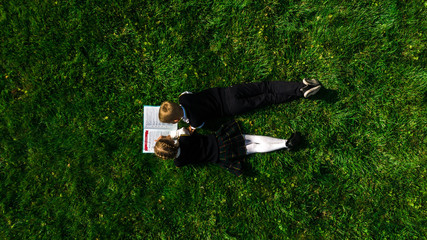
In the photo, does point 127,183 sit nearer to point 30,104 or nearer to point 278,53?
point 30,104

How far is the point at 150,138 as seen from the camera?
4.52 m

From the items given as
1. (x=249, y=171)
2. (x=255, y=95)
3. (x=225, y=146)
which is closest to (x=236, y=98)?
(x=255, y=95)

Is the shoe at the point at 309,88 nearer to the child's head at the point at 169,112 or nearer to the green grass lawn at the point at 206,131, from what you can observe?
the green grass lawn at the point at 206,131

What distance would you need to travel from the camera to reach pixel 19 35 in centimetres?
464

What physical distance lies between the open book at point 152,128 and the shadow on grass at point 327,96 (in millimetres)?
3063

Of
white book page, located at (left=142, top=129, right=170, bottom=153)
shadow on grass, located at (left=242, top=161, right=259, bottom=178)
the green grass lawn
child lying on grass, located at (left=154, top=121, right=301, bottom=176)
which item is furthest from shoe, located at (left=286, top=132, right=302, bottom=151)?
white book page, located at (left=142, top=129, right=170, bottom=153)

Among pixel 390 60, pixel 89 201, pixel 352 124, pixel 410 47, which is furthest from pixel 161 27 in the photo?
pixel 410 47

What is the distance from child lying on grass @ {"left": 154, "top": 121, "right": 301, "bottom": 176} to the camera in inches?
155

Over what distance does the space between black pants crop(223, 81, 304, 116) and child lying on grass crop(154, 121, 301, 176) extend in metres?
0.39

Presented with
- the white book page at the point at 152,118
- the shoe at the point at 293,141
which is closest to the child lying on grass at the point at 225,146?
the shoe at the point at 293,141

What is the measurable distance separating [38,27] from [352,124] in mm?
6992

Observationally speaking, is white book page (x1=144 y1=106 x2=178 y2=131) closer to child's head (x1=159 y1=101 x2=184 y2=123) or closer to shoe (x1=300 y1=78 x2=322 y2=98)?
child's head (x1=159 y1=101 x2=184 y2=123)

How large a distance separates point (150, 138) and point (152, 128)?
22 centimetres

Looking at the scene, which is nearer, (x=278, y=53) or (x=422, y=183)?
(x=422, y=183)
